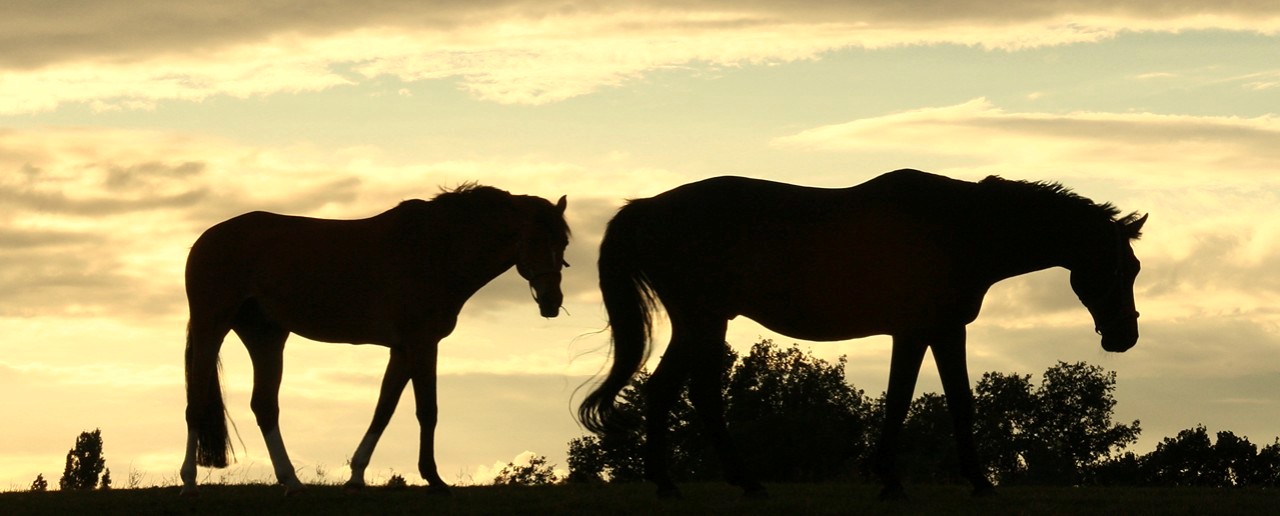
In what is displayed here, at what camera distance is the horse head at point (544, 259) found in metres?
12.2

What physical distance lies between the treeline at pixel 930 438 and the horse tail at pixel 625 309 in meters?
28.5

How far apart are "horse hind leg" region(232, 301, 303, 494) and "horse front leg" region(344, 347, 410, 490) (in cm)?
52

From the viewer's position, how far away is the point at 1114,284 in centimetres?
1240

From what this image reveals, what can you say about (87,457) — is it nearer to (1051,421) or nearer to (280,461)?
(1051,421)

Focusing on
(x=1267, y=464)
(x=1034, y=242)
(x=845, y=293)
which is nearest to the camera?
(x=845, y=293)

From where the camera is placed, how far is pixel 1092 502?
481 inches

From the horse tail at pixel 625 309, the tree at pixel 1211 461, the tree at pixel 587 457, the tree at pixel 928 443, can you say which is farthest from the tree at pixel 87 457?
the horse tail at pixel 625 309

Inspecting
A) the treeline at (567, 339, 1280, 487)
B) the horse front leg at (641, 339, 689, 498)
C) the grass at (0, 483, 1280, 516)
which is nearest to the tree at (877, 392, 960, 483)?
the treeline at (567, 339, 1280, 487)

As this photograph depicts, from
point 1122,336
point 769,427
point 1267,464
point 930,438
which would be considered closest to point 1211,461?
point 1267,464

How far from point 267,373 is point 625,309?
3.59 meters

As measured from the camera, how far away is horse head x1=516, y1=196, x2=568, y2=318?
40.0ft

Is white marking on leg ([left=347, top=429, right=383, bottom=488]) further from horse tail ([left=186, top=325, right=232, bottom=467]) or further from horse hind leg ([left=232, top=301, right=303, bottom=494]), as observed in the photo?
horse tail ([left=186, top=325, right=232, bottom=467])

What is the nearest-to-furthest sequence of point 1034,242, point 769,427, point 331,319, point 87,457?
point 1034,242
point 331,319
point 769,427
point 87,457

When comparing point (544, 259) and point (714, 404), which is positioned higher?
point (544, 259)
